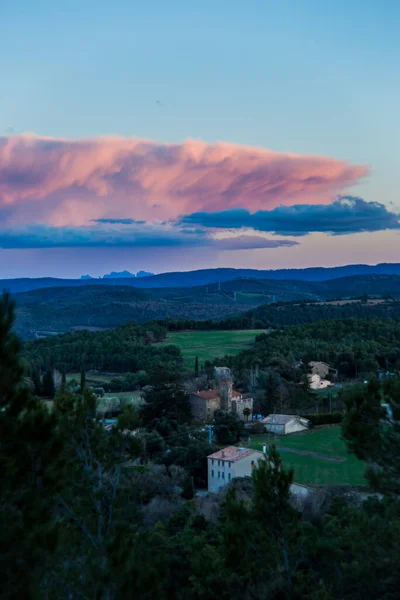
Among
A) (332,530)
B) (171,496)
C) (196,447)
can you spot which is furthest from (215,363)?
(332,530)

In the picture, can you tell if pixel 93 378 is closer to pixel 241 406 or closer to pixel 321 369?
pixel 241 406

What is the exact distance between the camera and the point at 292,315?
8538cm

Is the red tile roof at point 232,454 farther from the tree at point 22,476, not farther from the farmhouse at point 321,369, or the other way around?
the farmhouse at point 321,369

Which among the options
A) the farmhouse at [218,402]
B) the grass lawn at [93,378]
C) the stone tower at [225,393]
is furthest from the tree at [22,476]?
the grass lawn at [93,378]

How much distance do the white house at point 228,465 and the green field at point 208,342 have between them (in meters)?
29.5

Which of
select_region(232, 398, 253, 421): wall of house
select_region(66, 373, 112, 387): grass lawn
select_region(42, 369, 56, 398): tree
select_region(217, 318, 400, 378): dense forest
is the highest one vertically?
select_region(217, 318, 400, 378): dense forest

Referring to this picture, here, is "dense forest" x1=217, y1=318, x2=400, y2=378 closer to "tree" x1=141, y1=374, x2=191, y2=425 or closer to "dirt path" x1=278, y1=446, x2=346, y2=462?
"tree" x1=141, y1=374, x2=191, y2=425

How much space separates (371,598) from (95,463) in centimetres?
555

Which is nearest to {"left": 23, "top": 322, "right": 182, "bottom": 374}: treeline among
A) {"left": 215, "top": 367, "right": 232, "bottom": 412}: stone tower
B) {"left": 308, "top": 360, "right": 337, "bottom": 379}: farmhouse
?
{"left": 308, "top": 360, "right": 337, "bottom": 379}: farmhouse

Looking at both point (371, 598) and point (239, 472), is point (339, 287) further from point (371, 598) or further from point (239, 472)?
point (371, 598)

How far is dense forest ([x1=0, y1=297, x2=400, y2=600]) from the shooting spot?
6969 millimetres

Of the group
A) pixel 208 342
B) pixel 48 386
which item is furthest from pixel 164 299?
pixel 48 386

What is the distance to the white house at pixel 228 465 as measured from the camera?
25375 mm

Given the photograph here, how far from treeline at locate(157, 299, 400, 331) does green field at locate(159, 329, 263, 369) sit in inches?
110
